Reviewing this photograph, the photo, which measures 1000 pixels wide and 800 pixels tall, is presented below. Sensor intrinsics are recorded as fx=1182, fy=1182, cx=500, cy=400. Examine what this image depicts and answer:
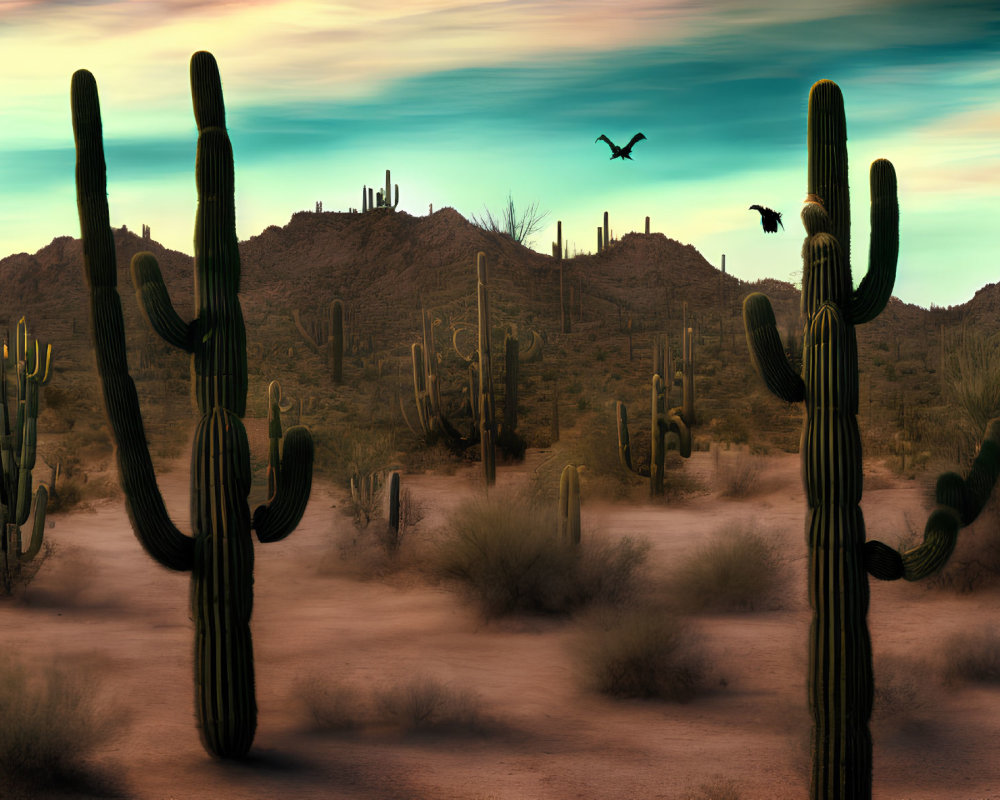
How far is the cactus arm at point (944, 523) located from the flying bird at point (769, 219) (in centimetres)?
236

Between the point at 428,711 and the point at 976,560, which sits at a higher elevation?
the point at 976,560

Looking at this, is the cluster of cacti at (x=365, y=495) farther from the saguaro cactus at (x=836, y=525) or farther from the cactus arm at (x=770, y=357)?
the saguaro cactus at (x=836, y=525)

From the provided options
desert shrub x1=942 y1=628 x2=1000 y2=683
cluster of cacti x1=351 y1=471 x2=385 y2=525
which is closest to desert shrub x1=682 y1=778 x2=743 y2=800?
desert shrub x1=942 y1=628 x2=1000 y2=683

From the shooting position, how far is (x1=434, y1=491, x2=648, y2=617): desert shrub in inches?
537

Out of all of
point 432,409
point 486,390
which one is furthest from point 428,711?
point 432,409

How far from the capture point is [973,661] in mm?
11297

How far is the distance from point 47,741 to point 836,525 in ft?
17.9

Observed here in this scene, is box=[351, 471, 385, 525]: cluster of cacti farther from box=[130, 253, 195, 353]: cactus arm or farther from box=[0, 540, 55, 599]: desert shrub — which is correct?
box=[130, 253, 195, 353]: cactus arm

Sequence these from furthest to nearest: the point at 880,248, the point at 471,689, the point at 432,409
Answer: the point at 432,409
the point at 471,689
the point at 880,248

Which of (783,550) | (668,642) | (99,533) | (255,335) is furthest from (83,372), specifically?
(668,642)

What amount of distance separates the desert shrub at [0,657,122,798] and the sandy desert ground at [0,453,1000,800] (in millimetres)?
265

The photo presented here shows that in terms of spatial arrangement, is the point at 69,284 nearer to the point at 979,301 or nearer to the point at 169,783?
the point at 979,301

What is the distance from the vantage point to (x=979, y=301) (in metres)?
70.1

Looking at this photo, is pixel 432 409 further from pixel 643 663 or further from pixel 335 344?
pixel 335 344
